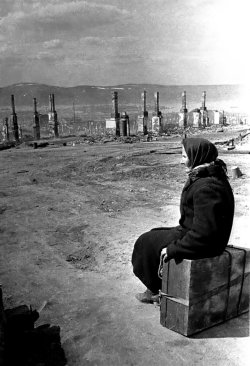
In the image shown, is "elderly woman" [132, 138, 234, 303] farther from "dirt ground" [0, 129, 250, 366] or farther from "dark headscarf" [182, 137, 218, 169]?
"dirt ground" [0, 129, 250, 366]

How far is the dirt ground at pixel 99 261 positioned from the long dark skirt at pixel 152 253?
30 centimetres

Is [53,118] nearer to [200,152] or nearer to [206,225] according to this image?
[200,152]

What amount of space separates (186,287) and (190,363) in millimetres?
551

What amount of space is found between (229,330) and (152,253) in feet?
3.02

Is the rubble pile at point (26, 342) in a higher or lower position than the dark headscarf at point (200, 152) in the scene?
lower

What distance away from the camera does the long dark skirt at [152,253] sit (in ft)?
11.0

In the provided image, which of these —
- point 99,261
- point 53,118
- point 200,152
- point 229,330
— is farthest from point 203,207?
point 53,118

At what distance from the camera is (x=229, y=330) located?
3143 millimetres

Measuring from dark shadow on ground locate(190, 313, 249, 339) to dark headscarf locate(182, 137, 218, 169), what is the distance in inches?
55.6

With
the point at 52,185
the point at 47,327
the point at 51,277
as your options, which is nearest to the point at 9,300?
the point at 51,277

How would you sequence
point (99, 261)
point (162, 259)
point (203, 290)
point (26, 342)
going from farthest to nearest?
point (99, 261) → point (162, 259) → point (203, 290) → point (26, 342)

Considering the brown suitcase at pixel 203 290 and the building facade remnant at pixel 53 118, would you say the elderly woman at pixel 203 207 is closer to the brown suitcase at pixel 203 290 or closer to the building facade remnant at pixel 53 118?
the brown suitcase at pixel 203 290

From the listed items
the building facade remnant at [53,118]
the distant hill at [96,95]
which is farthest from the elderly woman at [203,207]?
the distant hill at [96,95]

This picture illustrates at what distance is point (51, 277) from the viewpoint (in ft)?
14.4
